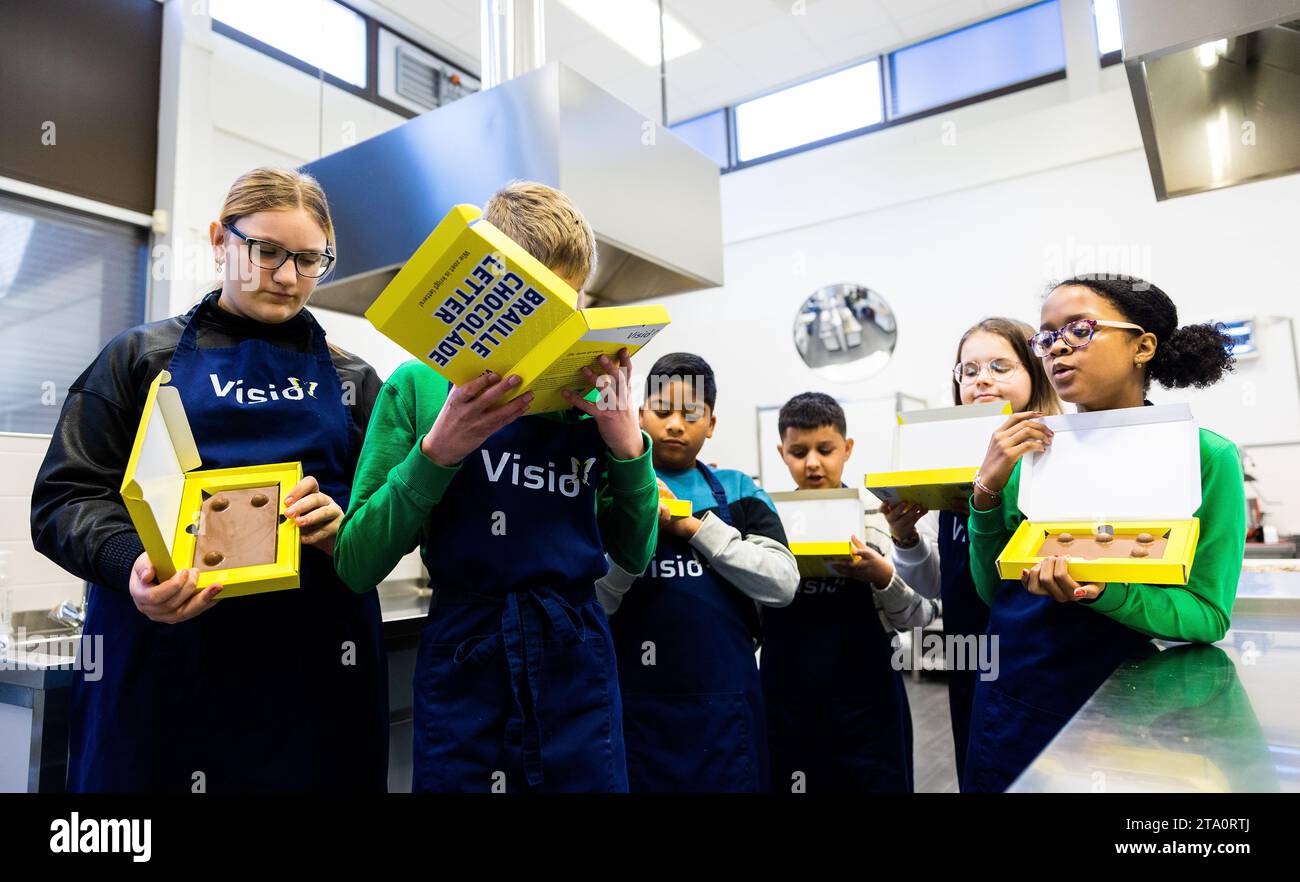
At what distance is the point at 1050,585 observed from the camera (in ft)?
3.35

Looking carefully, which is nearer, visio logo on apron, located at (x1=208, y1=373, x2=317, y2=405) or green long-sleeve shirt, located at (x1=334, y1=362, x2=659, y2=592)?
green long-sleeve shirt, located at (x1=334, y1=362, x2=659, y2=592)

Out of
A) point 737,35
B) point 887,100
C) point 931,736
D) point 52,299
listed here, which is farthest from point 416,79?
point 931,736

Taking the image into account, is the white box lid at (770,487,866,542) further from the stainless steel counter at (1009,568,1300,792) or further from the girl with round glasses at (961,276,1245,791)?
the stainless steel counter at (1009,568,1300,792)

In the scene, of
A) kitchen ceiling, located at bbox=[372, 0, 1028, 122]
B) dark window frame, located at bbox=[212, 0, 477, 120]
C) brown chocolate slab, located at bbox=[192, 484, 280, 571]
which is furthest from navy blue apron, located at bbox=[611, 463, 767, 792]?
dark window frame, located at bbox=[212, 0, 477, 120]

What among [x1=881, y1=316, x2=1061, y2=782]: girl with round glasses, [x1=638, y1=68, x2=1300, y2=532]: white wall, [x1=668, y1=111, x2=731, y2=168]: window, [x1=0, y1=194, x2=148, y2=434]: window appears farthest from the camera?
[x1=668, y1=111, x2=731, y2=168]: window

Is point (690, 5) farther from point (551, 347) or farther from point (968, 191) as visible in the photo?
point (551, 347)

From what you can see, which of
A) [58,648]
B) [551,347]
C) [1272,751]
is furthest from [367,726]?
[1272,751]

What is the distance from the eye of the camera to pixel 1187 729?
2.35ft

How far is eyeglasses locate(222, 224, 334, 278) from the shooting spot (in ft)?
3.75

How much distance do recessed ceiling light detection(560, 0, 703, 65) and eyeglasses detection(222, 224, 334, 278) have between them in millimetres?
3707

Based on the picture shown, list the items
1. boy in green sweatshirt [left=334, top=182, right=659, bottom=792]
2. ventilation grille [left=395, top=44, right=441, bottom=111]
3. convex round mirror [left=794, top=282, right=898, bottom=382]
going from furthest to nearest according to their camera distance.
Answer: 1. convex round mirror [left=794, top=282, right=898, bottom=382]
2. ventilation grille [left=395, top=44, right=441, bottom=111]
3. boy in green sweatshirt [left=334, top=182, right=659, bottom=792]

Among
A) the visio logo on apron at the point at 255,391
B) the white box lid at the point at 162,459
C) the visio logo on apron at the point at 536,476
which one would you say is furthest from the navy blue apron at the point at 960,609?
the white box lid at the point at 162,459

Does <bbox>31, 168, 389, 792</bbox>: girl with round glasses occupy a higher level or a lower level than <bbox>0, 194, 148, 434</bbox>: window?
lower

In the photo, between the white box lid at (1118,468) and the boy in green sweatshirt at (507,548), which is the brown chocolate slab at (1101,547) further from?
the boy in green sweatshirt at (507,548)
